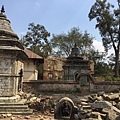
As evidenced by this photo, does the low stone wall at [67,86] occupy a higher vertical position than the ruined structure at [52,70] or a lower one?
lower

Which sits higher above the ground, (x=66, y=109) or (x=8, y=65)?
(x=8, y=65)

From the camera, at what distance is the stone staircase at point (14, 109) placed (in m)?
10.5

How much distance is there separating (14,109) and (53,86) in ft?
26.7

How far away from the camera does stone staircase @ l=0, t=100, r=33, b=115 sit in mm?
10464

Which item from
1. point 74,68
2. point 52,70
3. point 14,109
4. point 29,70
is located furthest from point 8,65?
point 52,70

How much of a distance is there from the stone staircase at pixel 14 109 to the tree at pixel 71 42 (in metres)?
30.9

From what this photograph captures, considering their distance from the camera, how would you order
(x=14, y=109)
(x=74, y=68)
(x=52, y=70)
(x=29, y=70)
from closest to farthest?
(x=14, y=109) → (x=74, y=68) → (x=29, y=70) → (x=52, y=70)

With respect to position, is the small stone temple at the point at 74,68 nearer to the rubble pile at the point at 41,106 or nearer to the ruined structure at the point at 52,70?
the ruined structure at the point at 52,70

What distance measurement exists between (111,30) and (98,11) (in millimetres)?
3987

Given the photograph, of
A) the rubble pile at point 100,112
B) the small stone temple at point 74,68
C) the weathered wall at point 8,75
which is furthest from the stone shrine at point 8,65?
the small stone temple at point 74,68

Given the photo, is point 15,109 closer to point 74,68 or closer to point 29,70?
point 74,68

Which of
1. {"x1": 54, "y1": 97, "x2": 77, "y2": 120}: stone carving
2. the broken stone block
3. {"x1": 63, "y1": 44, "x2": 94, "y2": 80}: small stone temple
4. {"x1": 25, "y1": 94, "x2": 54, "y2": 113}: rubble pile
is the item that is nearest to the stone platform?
{"x1": 25, "y1": 94, "x2": 54, "y2": 113}: rubble pile

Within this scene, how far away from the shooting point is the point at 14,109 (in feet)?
34.8

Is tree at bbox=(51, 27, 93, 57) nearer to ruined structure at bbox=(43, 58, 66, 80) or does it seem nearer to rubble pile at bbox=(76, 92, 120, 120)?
ruined structure at bbox=(43, 58, 66, 80)
